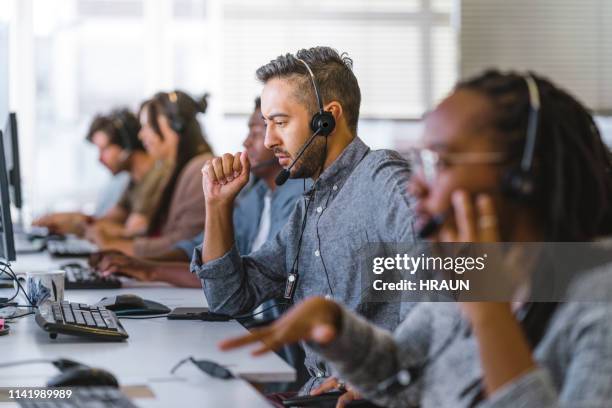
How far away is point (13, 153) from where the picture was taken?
10.6 feet

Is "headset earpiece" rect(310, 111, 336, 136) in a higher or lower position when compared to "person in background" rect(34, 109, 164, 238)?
higher

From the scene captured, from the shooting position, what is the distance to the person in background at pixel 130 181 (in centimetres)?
428

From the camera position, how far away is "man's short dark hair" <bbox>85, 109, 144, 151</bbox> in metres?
5.09

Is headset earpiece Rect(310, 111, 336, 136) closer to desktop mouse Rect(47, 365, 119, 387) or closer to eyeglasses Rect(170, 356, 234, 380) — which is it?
eyeglasses Rect(170, 356, 234, 380)

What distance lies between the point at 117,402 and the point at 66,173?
14.8 feet

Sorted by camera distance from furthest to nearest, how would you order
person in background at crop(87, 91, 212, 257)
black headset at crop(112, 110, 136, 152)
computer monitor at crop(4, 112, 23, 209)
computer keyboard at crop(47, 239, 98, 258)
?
1. black headset at crop(112, 110, 136, 152)
2. person in background at crop(87, 91, 212, 257)
3. computer keyboard at crop(47, 239, 98, 258)
4. computer monitor at crop(4, 112, 23, 209)

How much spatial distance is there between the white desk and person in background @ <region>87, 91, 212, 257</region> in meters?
1.71

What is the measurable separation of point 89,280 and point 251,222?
2.53ft

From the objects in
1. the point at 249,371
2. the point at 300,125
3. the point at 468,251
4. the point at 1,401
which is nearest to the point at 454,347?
the point at 468,251

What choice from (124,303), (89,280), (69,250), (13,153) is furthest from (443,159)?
(69,250)

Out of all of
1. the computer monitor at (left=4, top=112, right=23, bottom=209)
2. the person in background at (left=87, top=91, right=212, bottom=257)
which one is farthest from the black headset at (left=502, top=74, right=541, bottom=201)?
the person in background at (left=87, top=91, right=212, bottom=257)

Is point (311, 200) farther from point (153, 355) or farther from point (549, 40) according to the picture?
point (549, 40)

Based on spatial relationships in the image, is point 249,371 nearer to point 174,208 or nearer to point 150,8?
point 174,208

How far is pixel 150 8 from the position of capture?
546 centimetres
